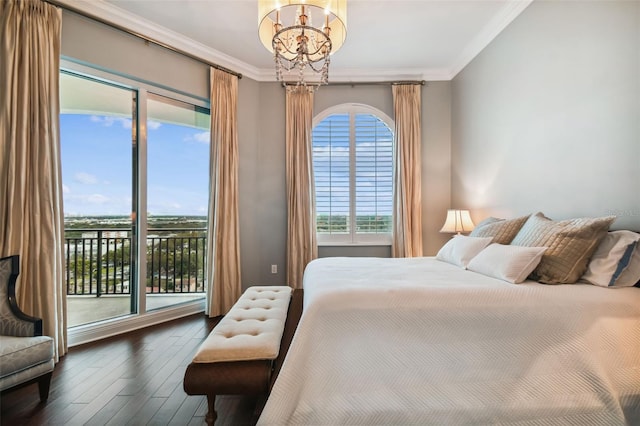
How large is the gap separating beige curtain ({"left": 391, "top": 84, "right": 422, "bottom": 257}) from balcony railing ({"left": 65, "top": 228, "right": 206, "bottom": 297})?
2512 mm

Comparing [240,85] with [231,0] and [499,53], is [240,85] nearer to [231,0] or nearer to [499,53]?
[231,0]

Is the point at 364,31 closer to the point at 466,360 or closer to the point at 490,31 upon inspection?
the point at 490,31

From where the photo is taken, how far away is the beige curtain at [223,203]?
132 inches

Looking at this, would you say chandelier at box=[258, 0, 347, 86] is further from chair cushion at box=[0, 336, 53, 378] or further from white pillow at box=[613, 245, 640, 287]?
chair cushion at box=[0, 336, 53, 378]

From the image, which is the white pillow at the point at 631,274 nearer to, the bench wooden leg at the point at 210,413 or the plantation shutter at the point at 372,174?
the bench wooden leg at the point at 210,413

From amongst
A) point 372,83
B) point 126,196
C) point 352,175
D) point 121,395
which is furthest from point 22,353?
point 372,83

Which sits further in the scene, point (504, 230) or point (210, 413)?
point (504, 230)

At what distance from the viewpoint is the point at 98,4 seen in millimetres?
2557

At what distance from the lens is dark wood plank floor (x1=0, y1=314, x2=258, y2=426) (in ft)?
5.29

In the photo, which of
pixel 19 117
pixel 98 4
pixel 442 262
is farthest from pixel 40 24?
pixel 442 262

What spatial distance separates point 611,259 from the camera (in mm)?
1525

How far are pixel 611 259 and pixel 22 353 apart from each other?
328 cm

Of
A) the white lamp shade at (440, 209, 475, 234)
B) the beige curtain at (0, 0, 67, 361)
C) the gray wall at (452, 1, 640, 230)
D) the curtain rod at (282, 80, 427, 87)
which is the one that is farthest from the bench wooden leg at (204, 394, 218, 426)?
the curtain rod at (282, 80, 427, 87)

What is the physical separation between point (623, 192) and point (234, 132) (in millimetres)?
3502
